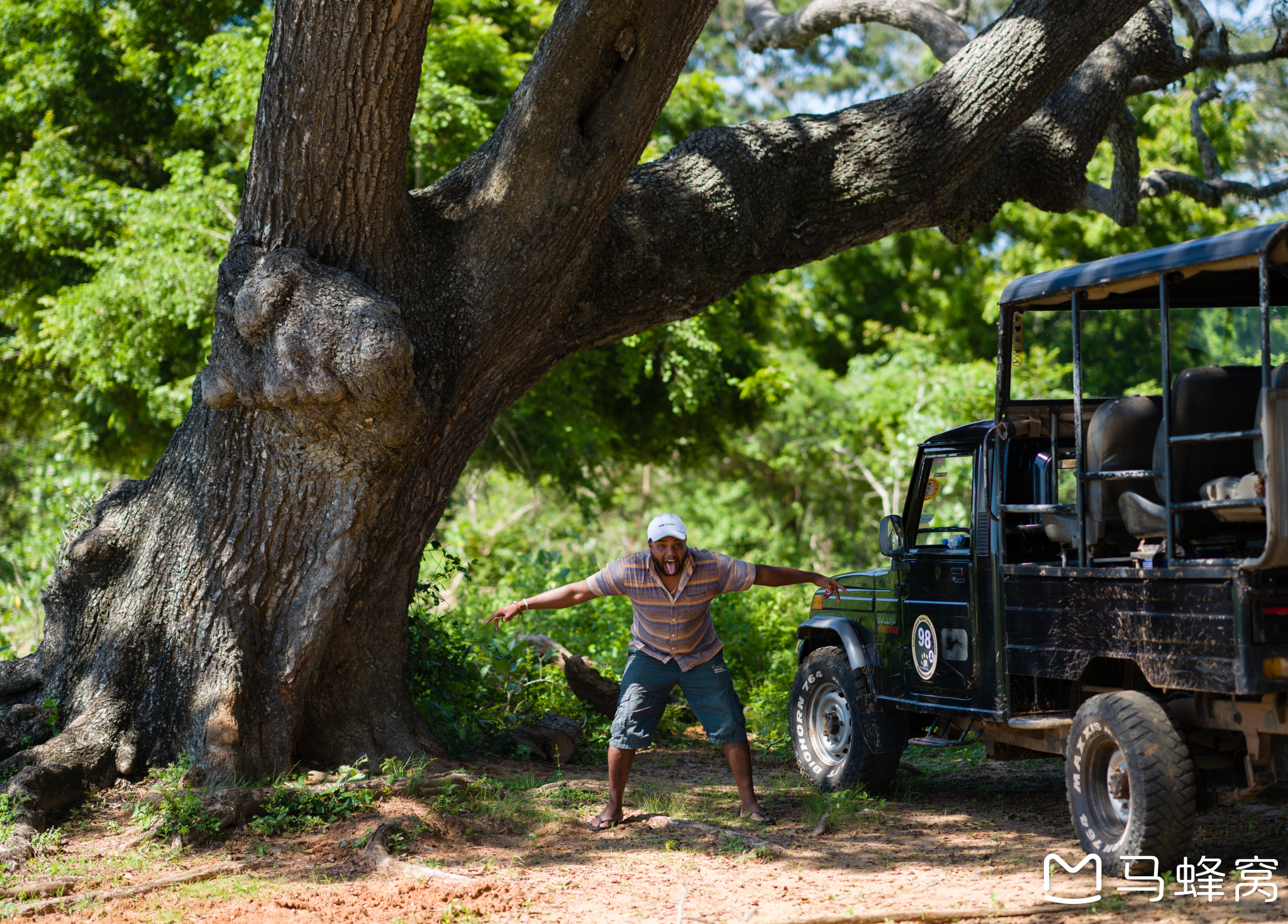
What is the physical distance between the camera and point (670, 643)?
21.4 ft

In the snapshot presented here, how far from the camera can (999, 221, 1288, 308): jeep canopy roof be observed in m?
4.83

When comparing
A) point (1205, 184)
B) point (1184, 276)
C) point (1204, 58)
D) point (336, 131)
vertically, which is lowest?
point (1184, 276)

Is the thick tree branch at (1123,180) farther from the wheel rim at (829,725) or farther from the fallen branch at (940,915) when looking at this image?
the fallen branch at (940,915)

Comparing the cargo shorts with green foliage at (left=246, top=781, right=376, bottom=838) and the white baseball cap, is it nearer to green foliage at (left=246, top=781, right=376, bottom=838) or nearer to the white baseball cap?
the white baseball cap

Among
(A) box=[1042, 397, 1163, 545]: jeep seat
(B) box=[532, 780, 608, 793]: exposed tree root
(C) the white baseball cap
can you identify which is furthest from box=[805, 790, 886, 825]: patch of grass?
(A) box=[1042, 397, 1163, 545]: jeep seat

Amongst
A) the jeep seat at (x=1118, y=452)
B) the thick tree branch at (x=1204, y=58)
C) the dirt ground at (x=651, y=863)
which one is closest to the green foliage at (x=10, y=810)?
the dirt ground at (x=651, y=863)

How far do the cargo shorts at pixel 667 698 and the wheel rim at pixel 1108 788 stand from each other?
6.10ft

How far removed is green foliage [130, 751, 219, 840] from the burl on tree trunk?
385mm

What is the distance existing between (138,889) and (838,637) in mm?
4448

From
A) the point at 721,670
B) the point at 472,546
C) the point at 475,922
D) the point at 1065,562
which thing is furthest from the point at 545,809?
the point at 472,546

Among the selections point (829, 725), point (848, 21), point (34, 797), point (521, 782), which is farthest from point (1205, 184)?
point (34, 797)

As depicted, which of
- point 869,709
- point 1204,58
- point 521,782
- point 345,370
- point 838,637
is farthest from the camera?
point 1204,58

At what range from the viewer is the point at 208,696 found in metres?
6.59

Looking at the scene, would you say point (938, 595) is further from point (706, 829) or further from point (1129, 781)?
point (706, 829)
